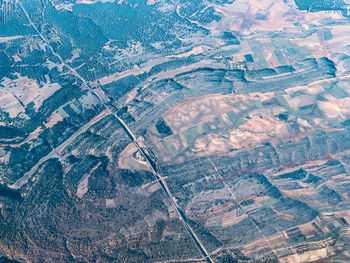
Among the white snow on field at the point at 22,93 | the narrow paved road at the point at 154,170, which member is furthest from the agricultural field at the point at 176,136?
the white snow on field at the point at 22,93

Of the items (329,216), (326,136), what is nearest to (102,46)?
(326,136)

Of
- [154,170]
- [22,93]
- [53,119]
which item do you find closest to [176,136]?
[154,170]

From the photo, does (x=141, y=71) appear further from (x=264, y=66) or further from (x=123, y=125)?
(x=264, y=66)

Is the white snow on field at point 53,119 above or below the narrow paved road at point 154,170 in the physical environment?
above

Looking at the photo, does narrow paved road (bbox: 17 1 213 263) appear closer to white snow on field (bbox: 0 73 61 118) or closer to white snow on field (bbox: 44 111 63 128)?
white snow on field (bbox: 0 73 61 118)

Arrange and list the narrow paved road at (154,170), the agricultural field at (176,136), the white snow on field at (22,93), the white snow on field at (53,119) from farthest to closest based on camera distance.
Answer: the white snow on field at (22,93)
the white snow on field at (53,119)
the agricultural field at (176,136)
the narrow paved road at (154,170)

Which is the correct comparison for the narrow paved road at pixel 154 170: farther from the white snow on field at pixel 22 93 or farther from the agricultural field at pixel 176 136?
the white snow on field at pixel 22 93

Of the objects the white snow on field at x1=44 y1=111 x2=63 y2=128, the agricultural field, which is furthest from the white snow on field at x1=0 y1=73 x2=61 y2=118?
the white snow on field at x1=44 y1=111 x2=63 y2=128
